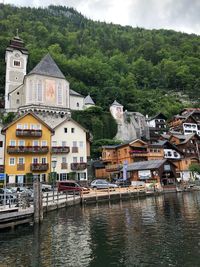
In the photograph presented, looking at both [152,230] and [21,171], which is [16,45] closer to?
[21,171]

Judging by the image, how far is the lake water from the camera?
1282 cm

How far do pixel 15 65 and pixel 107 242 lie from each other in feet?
263

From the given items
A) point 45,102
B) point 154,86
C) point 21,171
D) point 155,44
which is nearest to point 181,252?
point 21,171

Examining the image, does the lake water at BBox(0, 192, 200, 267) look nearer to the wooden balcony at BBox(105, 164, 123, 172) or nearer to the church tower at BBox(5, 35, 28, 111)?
the wooden balcony at BBox(105, 164, 123, 172)

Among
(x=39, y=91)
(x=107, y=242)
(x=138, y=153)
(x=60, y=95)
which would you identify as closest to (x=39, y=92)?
(x=39, y=91)

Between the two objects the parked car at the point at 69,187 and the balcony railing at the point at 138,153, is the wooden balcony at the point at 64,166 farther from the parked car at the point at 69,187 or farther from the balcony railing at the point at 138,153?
the balcony railing at the point at 138,153

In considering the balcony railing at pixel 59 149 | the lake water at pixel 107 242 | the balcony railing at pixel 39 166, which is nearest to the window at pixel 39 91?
the balcony railing at pixel 59 149

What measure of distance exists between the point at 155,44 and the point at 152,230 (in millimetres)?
159645

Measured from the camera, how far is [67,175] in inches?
1987

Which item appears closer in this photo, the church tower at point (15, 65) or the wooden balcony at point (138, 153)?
the wooden balcony at point (138, 153)

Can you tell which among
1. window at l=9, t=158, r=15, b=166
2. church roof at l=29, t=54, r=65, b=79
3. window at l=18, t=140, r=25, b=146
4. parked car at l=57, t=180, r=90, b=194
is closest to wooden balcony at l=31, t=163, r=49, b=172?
window at l=9, t=158, r=15, b=166

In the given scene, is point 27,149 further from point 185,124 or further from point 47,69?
point 185,124

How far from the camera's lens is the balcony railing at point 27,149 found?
46166mm

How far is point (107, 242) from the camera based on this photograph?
1593 centimetres
